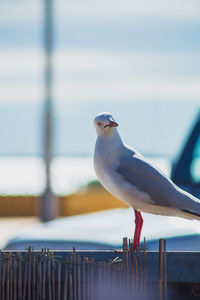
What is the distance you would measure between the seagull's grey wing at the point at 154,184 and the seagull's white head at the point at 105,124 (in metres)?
0.22

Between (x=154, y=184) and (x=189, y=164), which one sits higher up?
(x=189, y=164)

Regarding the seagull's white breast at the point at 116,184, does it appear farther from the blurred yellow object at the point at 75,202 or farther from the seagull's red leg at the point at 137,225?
the blurred yellow object at the point at 75,202

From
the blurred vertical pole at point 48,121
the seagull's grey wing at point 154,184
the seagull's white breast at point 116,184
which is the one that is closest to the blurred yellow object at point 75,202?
the blurred vertical pole at point 48,121

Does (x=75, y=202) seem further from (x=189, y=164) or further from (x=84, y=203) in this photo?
(x=189, y=164)

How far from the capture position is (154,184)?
14.9 ft

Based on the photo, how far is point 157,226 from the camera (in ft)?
19.3

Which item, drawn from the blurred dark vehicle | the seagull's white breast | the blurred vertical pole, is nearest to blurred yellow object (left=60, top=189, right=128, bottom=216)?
the blurred vertical pole

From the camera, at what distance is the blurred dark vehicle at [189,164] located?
661cm

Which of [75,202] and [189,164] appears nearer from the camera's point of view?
[189,164]

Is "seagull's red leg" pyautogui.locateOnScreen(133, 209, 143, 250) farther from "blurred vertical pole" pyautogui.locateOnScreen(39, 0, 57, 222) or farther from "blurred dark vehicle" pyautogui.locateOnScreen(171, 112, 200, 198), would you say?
"blurred vertical pole" pyautogui.locateOnScreen(39, 0, 57, 222)

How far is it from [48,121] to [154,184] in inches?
559

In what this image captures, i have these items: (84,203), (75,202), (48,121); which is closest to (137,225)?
(48,121)

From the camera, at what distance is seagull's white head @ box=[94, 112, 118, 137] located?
4.36m

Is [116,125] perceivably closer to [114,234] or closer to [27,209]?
[114,234]
